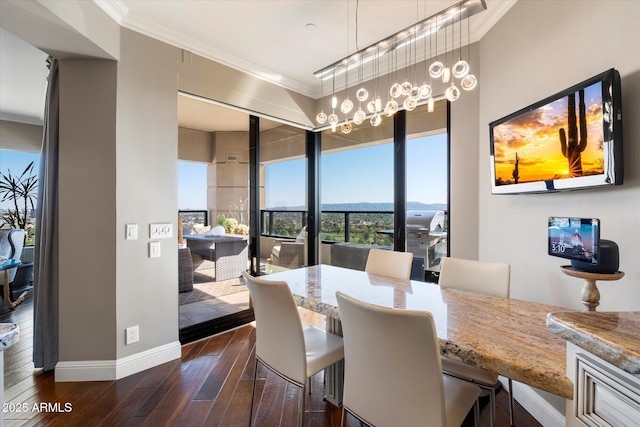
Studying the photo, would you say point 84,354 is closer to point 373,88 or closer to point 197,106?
point 197,106

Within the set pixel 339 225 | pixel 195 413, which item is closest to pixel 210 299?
pixel 195 413

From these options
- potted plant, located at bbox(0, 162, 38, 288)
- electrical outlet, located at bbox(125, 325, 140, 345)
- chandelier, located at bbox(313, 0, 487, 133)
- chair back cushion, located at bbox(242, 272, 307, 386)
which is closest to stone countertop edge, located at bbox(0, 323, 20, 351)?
chair back cushion, located at bbox(242, 272, 307, 386)

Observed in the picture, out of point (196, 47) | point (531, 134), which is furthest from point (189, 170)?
point (531, 134)

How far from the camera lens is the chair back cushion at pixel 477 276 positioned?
1.86m

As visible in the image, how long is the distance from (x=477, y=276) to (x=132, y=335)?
8.96 ft

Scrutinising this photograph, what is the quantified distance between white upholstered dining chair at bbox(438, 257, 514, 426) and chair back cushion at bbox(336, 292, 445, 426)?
65 cm

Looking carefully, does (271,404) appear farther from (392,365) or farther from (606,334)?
(606,334)

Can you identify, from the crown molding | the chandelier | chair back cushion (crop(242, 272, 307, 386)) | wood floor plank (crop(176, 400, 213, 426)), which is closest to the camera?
chair back cushion (crop(242, 272, 307, 386))

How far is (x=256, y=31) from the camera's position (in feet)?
8.66

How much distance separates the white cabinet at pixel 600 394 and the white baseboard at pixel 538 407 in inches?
55.0

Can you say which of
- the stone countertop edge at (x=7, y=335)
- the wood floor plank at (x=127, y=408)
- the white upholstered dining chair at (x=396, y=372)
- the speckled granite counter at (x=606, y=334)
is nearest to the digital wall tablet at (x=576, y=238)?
the speckled granite counter at (x=606, y=334)

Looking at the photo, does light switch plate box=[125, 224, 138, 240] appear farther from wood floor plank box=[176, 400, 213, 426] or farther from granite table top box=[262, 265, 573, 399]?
wood floor plank box=[176, 400, 213, 426]

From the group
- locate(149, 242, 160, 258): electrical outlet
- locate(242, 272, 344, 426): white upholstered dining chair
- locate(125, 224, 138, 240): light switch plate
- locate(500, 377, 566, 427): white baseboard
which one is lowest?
locate(500, 377, 566, 427): white baseboard

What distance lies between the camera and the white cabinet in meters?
0.57
